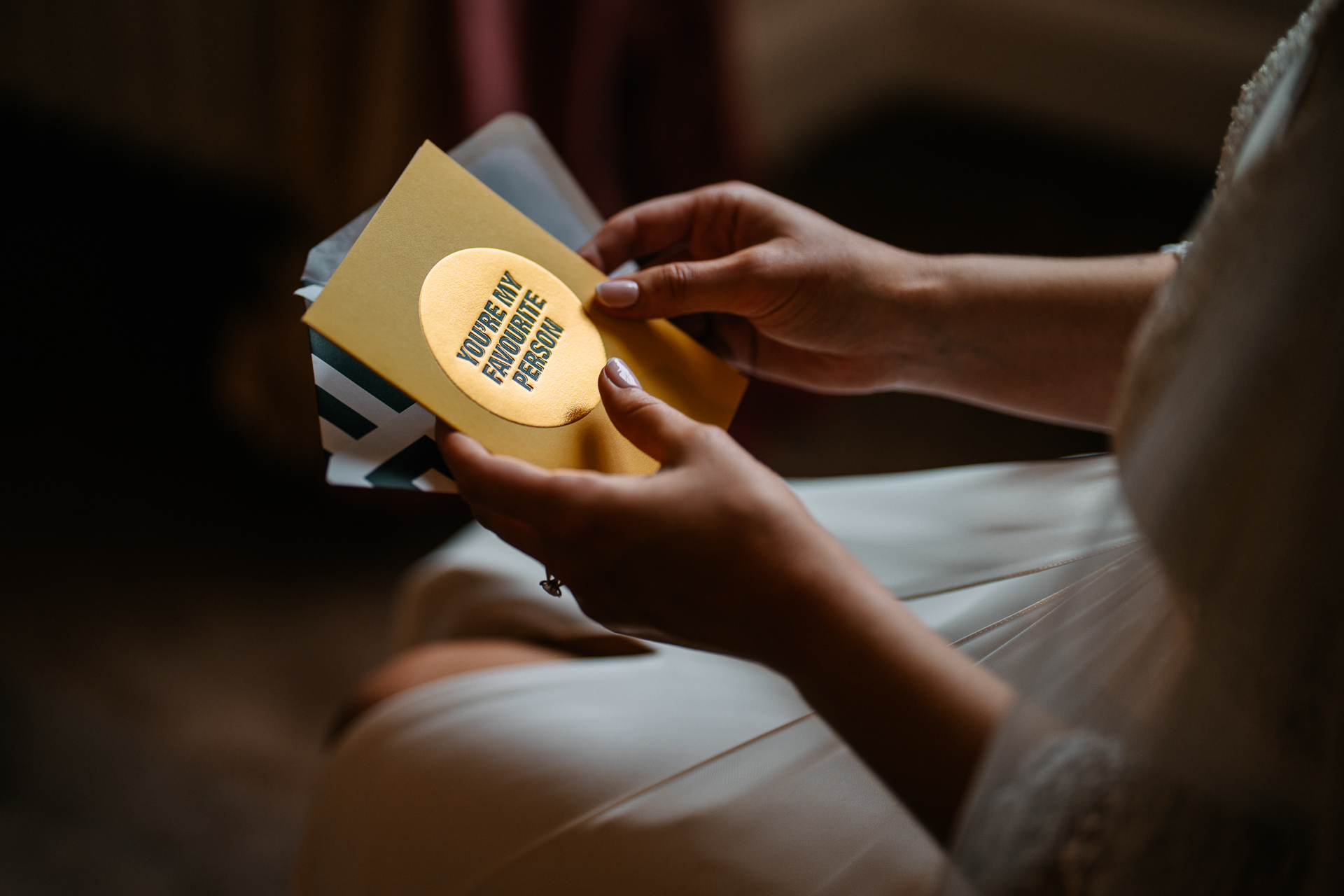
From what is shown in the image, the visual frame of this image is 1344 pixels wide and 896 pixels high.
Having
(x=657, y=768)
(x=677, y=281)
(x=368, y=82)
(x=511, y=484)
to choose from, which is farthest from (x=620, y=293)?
(x=368, y=82)

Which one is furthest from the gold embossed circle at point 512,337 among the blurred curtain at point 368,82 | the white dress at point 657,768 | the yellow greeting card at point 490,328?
the blurred curtain at point 368,82

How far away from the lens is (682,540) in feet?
1.34

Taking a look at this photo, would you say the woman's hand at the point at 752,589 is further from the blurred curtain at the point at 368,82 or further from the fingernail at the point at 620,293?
the blurred curtain at the point at 368,82

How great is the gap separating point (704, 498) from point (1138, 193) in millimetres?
2042

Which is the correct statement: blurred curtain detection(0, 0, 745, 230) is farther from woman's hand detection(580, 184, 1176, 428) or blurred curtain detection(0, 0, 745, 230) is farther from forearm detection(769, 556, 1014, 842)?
forearm detection(769, 556, 1014, 842)

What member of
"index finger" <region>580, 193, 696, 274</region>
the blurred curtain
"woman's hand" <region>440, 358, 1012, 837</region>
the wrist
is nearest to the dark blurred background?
the blurred curtain

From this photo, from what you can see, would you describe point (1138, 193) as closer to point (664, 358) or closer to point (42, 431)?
point (664, 358)

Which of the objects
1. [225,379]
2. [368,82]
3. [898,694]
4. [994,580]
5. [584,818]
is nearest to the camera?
[898,694]

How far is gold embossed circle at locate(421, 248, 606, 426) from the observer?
0.48 m

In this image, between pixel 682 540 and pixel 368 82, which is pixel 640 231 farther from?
pixel 368 82

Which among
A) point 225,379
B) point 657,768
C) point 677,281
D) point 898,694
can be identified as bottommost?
point 225,379

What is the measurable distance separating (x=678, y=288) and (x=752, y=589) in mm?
220

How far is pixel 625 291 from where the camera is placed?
545 mm

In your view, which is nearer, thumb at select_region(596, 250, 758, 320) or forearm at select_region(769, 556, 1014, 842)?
forearm at select_region(769, 556, 1014, 842)
